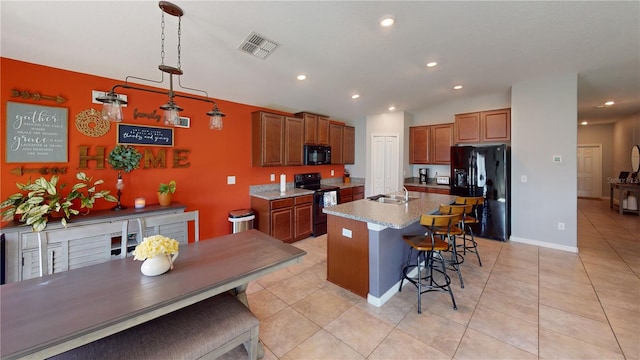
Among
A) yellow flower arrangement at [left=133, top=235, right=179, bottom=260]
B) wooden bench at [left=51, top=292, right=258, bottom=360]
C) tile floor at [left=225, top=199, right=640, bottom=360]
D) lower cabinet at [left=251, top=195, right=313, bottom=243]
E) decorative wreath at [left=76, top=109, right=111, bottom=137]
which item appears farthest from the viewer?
lower cabinet at [left=251, top=195, right=313, bottom=243]

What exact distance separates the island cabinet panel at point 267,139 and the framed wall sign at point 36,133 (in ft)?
7.62

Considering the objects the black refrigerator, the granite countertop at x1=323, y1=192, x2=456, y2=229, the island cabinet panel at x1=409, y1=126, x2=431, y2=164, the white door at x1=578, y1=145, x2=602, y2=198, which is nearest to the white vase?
the granite countertop at x1=323, y1=192, x2=456, y2=229

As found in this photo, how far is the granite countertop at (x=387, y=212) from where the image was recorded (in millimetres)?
2211

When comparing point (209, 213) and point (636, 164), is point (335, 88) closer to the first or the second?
point (209, 213)

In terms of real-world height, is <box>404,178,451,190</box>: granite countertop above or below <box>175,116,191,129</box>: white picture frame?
below

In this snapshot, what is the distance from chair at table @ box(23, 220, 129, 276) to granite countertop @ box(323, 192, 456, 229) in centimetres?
185

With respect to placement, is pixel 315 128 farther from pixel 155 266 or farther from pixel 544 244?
pixel 544 244

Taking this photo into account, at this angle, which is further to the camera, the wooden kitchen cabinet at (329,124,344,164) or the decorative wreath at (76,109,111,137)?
the wooden kitchen cabinet at (329,124,344,164)

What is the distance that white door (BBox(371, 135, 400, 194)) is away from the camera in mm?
5617

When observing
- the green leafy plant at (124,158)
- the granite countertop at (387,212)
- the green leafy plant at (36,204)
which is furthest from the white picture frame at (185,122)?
the granite countertop at (387,212)

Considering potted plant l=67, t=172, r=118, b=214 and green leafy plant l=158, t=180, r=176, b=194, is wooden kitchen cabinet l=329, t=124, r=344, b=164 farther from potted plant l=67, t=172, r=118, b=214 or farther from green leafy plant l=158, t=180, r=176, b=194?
potted plant l=67, t=172, r=118, b=214

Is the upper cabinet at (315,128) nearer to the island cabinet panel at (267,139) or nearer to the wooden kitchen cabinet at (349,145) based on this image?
the island cabinet panel at (267,139)

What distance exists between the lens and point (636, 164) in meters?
5.97

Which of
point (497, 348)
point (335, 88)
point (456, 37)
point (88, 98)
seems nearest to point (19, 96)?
point (88, 98)
